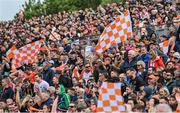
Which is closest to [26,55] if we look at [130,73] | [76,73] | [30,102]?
[76,73]

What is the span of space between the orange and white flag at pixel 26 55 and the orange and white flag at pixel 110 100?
10.6 metres

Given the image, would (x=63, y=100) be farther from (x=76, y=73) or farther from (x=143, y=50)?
(x=76, y=73)

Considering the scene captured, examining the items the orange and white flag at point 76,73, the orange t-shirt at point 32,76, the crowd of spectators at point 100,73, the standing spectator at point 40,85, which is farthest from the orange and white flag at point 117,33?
the orange t-shirt at point 32,76

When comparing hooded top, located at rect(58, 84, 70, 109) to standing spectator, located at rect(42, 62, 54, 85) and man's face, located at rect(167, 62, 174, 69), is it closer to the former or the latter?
man's face, located at rect(167, 62, 174, 69)

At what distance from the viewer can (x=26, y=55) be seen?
977 inches

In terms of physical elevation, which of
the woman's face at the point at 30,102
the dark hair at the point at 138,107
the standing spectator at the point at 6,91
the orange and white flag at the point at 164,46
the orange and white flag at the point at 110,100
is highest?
the orange and white flag at the point at 164,46

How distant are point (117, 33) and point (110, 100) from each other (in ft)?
23.6

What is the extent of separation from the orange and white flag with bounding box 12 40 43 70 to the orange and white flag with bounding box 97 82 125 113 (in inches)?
417

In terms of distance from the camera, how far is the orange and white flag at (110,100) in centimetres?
1352

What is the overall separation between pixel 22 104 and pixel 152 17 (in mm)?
12172

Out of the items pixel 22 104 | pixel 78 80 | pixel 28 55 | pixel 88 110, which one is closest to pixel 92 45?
pixel 28 55

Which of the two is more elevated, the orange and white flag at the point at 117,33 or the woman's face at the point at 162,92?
the orange and white flag at the point at 117,33

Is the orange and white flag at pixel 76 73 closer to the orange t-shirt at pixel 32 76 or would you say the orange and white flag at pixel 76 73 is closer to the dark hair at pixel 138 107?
the orange t-shirt at pixel 32 76

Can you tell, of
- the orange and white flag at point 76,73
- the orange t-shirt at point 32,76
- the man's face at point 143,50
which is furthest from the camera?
the orange t-shirt at point 32,76
